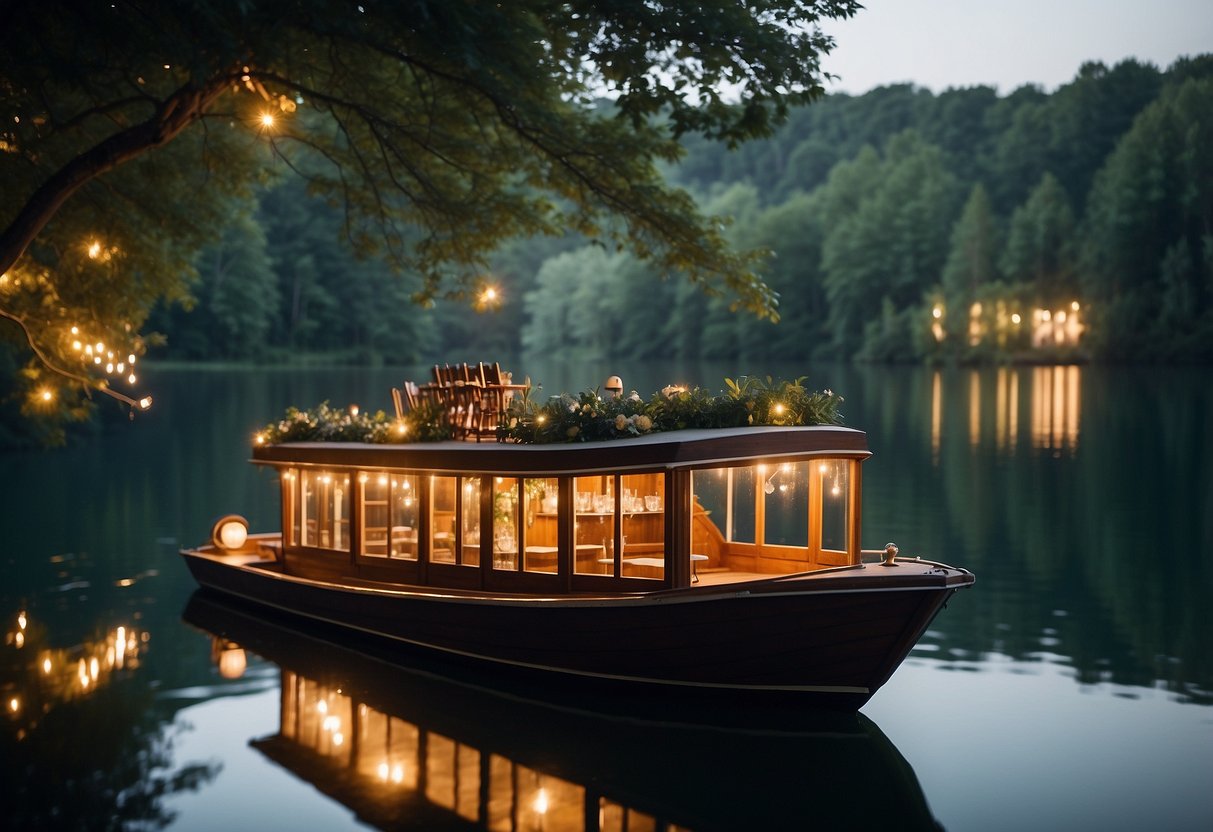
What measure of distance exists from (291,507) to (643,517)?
5.21 meters

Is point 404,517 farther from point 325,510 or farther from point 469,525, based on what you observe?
point 325,510

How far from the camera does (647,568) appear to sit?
36.8ft

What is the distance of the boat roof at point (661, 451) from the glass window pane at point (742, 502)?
33cm

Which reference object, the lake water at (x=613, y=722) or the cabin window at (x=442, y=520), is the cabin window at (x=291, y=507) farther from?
the cabin window at (x=442, y=520)

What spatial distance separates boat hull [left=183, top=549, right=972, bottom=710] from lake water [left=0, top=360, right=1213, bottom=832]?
0.46 metres

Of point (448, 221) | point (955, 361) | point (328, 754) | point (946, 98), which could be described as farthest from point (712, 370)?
point (328, 754)

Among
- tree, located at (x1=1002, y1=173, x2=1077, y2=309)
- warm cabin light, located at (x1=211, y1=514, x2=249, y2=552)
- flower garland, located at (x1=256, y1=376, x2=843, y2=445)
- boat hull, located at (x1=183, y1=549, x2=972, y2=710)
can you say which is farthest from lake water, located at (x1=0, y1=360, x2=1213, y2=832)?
tree, located at (x1=1002, y1=173, x2=1077, y2=309)

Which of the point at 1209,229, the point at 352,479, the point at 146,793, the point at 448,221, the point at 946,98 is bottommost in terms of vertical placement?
the point at 146,793

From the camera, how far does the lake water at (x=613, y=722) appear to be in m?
9.06

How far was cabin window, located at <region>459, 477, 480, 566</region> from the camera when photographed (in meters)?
12.2

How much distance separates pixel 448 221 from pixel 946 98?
101143 millimetres

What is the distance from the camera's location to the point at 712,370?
89500mm

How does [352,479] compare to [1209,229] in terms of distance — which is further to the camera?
[1209,229]

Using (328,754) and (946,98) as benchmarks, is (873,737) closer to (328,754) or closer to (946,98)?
(328,754)
